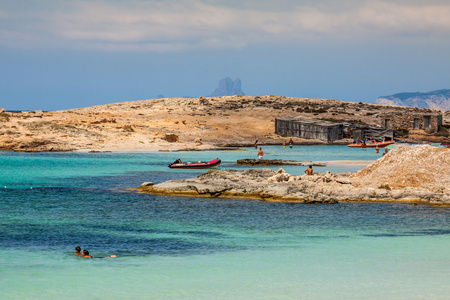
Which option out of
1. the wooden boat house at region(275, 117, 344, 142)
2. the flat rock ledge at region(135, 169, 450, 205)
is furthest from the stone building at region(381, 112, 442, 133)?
the flat rock ledge at region(135, 169, 450, 205)

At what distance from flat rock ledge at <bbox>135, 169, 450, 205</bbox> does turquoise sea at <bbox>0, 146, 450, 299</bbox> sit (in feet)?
3.90

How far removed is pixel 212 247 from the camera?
25281 millimetres

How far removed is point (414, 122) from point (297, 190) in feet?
259

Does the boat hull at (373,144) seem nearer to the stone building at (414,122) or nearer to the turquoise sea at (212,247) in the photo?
the stone building at (414,122)

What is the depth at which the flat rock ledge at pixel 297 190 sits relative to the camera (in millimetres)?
36969

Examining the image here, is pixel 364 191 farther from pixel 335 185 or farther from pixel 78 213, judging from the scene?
pixel 78 213

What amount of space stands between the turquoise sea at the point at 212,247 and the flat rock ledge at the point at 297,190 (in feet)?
3.90

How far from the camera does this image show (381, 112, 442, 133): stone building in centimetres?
10988

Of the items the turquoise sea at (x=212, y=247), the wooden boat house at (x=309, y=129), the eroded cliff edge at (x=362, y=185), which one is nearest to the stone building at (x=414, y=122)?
the wooden boat house at (x=309, y=129)

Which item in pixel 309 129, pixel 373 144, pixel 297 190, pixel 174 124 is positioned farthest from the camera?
pixel 309 129

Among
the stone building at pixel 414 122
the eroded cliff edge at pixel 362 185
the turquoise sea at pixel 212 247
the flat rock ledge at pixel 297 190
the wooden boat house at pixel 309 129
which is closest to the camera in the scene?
the turquoise sea at pixel 212 247

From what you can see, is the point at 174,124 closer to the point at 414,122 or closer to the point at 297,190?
the point at 414,122

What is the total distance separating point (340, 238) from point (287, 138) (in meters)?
83.5

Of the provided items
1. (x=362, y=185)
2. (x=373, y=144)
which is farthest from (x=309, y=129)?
(x=362, y=185)
